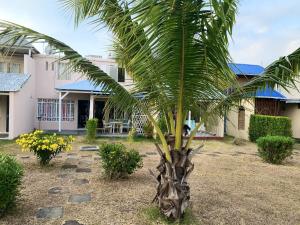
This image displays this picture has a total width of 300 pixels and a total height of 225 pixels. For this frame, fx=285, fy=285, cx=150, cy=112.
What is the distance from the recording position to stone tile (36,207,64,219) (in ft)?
17.4

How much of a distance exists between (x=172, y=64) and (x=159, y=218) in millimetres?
3029

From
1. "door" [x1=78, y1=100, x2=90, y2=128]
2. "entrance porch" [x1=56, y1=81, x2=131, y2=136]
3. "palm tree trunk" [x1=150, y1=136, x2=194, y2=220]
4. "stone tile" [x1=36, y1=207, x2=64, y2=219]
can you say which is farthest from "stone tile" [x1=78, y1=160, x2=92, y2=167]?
"door" [x1=78, y1=100, x2=90, y2=128]

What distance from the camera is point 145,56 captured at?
336 cm

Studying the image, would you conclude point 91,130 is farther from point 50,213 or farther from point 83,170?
point 50,213

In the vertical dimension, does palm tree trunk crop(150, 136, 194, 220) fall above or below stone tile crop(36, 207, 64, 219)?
above

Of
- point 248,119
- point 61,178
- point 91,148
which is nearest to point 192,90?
point 61,178

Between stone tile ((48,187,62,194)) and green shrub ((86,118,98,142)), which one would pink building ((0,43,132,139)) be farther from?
stone tile ((48,187,62,194))

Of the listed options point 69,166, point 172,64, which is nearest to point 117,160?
point 69,166

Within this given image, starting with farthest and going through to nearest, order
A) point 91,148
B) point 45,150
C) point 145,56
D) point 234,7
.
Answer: point 91,148
point 45,150
point 234,7
point 145,56

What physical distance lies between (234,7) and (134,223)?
153 inches

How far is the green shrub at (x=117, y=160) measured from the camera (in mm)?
7777

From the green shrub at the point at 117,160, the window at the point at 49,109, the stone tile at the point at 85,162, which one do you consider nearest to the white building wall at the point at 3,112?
the window at the point at 49,109

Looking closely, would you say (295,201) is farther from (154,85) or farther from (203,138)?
(203,138)

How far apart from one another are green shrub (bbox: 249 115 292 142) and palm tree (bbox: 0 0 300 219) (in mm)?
14037
